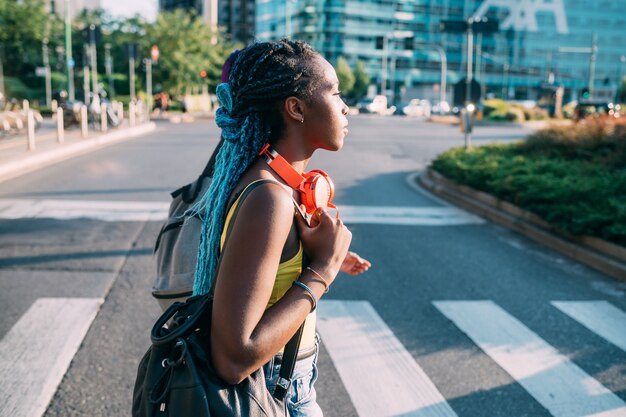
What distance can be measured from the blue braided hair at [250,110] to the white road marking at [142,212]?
7.66 metres

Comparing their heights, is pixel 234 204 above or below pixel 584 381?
above

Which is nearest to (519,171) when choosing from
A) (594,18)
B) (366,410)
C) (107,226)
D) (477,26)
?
(107,226)

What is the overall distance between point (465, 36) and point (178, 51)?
72700 millimetres

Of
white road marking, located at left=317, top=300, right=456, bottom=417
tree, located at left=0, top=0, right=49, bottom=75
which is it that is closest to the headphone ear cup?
white road marking, located at left=317, top=300, right=456, bottom=417

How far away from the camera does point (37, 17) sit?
160ft

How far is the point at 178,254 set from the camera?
7.32 feet

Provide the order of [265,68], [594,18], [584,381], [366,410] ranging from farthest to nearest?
[594,18] < [584,381] < [366,410] < [265,68]

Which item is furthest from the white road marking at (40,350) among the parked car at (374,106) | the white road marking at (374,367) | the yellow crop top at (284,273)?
the parked car at (374,106)

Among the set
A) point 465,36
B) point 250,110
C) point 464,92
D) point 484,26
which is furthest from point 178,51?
point 465,36

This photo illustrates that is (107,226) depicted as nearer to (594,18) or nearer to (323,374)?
(323,374)

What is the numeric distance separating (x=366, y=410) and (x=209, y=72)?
52081mm

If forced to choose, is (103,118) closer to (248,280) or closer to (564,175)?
(564,175)

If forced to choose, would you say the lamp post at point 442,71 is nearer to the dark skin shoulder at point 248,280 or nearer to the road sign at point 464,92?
the road sign at point 464,92

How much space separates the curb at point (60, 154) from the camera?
1385 centimetres
